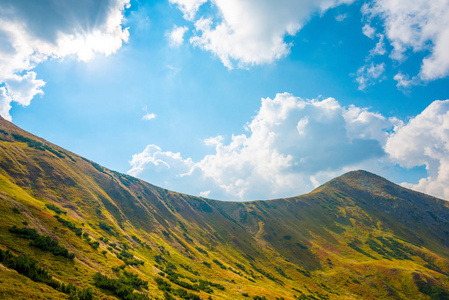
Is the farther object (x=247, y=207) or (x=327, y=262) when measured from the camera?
(x=247, y=207)

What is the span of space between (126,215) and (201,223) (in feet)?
174

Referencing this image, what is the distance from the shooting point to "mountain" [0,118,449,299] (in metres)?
22.9

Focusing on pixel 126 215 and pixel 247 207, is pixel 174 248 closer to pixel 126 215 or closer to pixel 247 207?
pixel 126 215

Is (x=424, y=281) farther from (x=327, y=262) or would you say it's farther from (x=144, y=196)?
(x=144, y=196)

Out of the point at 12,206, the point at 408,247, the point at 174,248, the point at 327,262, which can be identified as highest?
the point at 408,247

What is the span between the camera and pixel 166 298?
28578mm

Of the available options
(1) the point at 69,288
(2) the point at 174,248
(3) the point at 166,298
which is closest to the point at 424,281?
(2) the point at 174,248

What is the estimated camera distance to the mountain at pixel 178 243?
75.2 ft

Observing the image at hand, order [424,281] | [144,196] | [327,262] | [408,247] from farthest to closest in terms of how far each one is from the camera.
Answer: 1. [408,247]
2. [144,196]
3. [327,262]
4. [424,281]

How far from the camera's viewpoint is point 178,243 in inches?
3474

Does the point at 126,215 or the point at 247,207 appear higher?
the point at 247,207

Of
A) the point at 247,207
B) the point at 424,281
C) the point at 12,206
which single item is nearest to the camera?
the point at 12,206

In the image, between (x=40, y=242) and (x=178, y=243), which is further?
(x=178, y=243)

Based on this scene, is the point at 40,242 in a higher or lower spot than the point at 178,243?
higher
